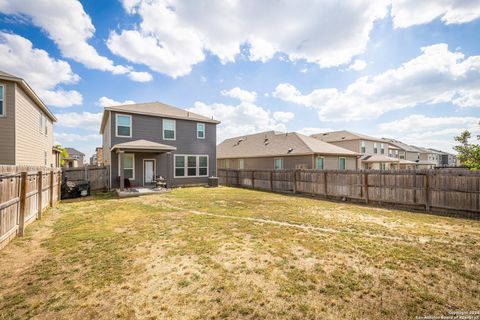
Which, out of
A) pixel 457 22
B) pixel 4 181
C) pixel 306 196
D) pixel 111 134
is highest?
pixel 457 22

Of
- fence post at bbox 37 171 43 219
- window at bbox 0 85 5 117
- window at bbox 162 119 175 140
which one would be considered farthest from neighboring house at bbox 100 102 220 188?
fence post at bbox 37 171 43 219

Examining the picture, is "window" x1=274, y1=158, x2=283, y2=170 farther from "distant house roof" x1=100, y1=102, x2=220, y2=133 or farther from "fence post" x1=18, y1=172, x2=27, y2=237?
"fence post" x1=18, y1=172, x2=27, y2=237

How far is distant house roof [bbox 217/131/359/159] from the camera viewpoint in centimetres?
1955

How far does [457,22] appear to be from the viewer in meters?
10.2

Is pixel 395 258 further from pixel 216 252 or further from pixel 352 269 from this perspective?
pixel 216 252

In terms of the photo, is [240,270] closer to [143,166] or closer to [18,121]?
[18,121]

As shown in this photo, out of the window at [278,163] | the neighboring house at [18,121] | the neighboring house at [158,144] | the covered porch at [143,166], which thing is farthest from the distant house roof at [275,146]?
the neighboring house at [18,121]

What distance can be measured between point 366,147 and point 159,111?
2864 cm

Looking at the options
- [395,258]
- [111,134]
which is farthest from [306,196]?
[111,134]

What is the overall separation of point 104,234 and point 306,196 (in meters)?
11.0

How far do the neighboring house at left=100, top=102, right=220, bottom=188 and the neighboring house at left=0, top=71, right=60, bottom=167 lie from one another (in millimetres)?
3926

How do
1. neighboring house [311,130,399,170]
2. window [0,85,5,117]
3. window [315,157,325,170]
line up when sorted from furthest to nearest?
neighboring house [311,130,399,170] < window [315,157,325,170] < window [0,85,5,117]

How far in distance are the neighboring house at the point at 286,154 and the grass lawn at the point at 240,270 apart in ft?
40.1

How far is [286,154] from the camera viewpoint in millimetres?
20016
